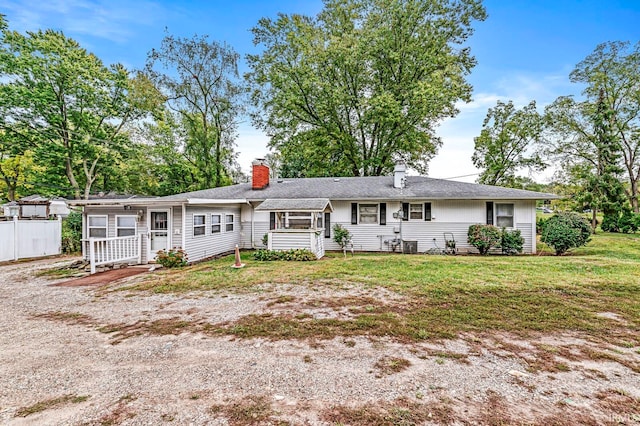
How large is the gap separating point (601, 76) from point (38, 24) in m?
36.4

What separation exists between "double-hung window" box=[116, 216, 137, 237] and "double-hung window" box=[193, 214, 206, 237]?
1983 mm

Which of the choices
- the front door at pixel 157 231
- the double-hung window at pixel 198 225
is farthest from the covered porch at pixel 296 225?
the front door at pixel 157 231

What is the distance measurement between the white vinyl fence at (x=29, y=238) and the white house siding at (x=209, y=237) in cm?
725

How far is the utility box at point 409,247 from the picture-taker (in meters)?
13.2

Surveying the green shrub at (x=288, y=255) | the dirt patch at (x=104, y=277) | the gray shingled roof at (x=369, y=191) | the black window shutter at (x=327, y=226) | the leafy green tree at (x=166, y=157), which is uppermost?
the leafy green tree at (x=166, y=157)

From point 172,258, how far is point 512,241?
12.8 meters

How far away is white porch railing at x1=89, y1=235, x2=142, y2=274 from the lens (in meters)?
9.69

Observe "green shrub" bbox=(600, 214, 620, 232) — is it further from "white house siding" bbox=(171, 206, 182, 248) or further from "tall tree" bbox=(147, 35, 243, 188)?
"tall tree" bbox=(147, 35, 243, 188)

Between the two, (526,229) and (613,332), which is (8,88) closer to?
(613,332)

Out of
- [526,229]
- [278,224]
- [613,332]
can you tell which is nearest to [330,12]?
[278,224]

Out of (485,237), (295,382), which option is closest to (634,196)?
(485,237)

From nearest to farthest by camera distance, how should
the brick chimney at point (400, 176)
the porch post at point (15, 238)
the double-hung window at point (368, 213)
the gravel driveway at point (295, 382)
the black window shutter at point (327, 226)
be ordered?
the gravel driveway at point (295, 382) < the porch post at point (15, 238) < the double-hung window at point (368, 213) < the black window shutter at point (327, 226) < the brick chimney at point (400, 176)

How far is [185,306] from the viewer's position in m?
5.71

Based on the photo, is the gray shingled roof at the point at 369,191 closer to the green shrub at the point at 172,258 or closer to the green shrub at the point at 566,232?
the green shrub at the point at 566,232
